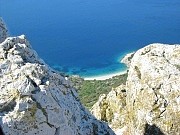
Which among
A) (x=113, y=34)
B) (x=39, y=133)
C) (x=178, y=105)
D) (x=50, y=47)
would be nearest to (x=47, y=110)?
(x=39, y=133)

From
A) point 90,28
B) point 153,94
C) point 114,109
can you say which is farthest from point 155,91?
point 90,28

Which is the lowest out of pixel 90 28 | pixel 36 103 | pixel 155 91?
pixel 36 103

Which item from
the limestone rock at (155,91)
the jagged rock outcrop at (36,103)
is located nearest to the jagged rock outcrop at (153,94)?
the limestone rock at (155,91)

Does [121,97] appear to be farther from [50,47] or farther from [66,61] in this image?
[50,47]

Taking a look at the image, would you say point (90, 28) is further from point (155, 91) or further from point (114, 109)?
point (155, 91)

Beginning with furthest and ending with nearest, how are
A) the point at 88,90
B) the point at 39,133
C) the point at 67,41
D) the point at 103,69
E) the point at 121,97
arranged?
the point at 67,41, the point at 103,69, the point at 88,90, the point at 121,97, the point at 39,133

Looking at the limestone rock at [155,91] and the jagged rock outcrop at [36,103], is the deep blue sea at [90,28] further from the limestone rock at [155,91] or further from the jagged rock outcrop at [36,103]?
the jagged rock outcrop at [36,103]
